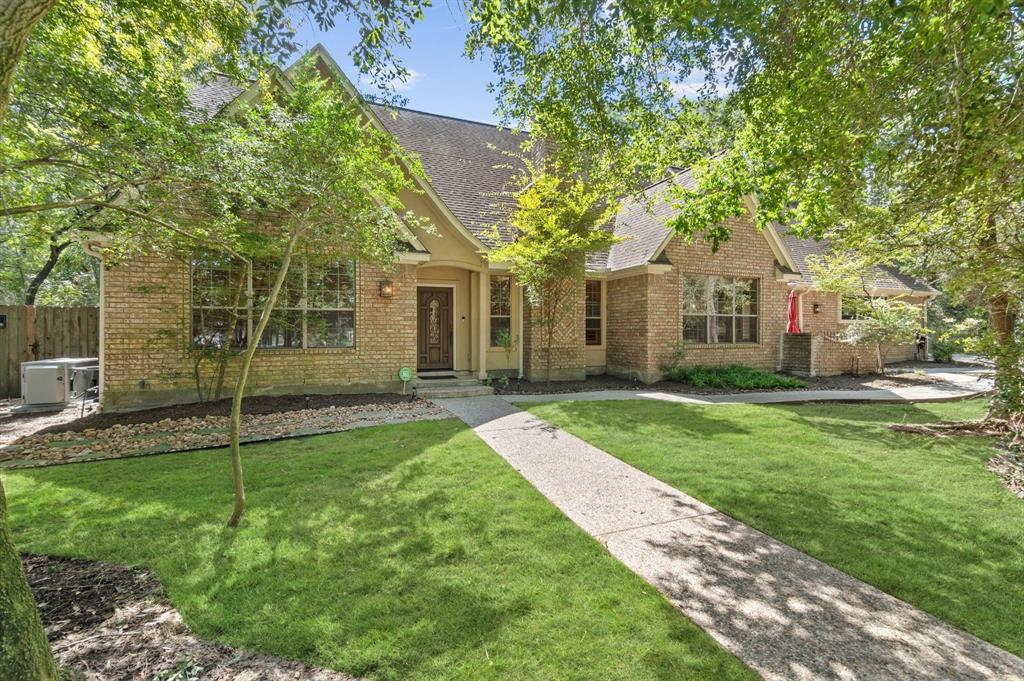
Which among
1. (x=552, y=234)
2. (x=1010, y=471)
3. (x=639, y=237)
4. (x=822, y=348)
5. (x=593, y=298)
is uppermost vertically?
(x=639, y=237)

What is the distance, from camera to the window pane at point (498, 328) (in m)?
11.9

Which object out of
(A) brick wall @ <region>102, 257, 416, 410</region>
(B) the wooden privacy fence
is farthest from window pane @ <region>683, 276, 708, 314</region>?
(B) the wooden privacy fence

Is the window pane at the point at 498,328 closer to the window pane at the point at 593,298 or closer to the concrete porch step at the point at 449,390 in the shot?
the concrete porch step at the point at 449,390

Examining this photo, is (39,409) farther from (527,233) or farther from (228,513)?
(527,233)

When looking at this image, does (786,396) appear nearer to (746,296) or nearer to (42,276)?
(746,296)

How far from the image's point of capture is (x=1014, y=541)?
3660 mm

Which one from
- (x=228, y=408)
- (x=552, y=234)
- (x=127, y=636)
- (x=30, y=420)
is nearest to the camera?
A: (x=127, y=636)

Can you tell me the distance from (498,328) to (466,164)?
229 inches

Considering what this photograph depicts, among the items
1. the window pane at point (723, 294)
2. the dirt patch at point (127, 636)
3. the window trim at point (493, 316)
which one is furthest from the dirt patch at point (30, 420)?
the window pane at point (723, 294)

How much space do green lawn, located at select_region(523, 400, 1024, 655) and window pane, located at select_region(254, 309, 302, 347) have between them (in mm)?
4987

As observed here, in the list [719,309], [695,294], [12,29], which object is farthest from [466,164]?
[12,29]

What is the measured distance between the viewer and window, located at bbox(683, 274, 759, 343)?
12.9 m

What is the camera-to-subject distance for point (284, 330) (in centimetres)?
910

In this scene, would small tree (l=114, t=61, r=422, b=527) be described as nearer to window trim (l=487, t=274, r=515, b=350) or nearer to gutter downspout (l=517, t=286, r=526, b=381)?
window trim (l=487, t=274, r=515, b=350)
